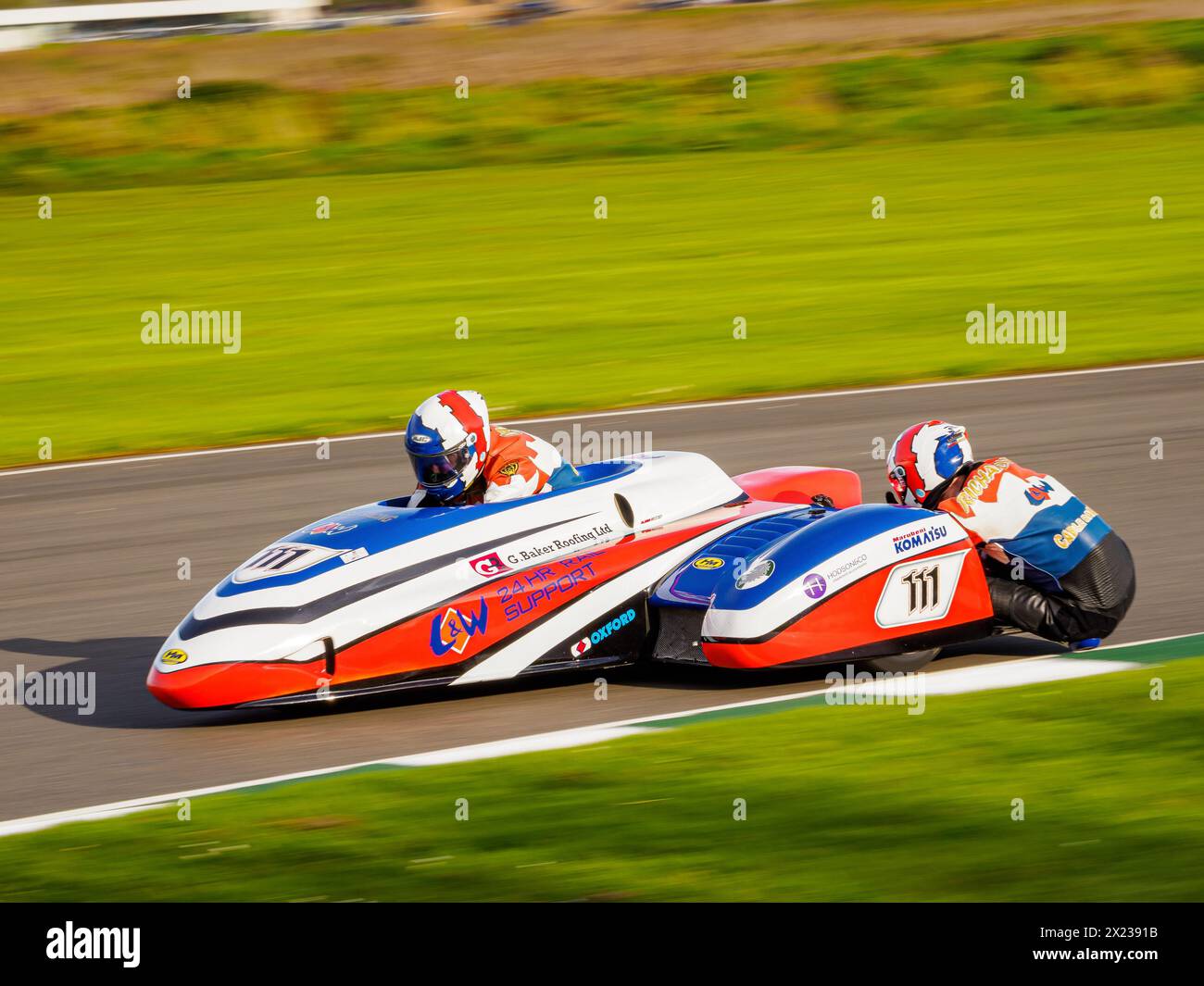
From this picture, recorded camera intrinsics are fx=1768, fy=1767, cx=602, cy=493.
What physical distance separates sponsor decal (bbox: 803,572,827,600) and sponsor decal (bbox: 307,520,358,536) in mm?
2030

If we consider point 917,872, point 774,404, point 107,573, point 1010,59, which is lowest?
point 917,872

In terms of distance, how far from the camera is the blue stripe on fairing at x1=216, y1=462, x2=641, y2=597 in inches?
302

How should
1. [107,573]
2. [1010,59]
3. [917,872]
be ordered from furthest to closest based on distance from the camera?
[1010,59] → [107,573] → [917,872]

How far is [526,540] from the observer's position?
7934 millimetres

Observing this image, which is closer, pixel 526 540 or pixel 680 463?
pixel 526 540

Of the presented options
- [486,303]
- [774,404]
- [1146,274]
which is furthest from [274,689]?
[1146,274]

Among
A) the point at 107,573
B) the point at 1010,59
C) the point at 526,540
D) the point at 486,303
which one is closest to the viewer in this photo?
the point at 526,540

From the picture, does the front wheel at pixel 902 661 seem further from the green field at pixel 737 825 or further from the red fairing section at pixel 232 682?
the red fairing section at pixel 232 682

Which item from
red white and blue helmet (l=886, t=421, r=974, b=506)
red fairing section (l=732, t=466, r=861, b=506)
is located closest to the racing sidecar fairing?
red white and blue helmet (l=886, t=421, r=974, b=506)

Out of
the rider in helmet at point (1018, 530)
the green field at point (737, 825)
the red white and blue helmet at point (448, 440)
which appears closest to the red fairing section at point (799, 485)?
the rider in helmet at point (1018, 530)

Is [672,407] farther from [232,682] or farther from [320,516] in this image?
[232,682]

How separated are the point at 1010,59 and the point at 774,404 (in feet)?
64.9

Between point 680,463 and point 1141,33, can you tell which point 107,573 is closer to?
point 680,463

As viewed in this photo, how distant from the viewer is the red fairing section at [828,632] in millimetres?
7715
